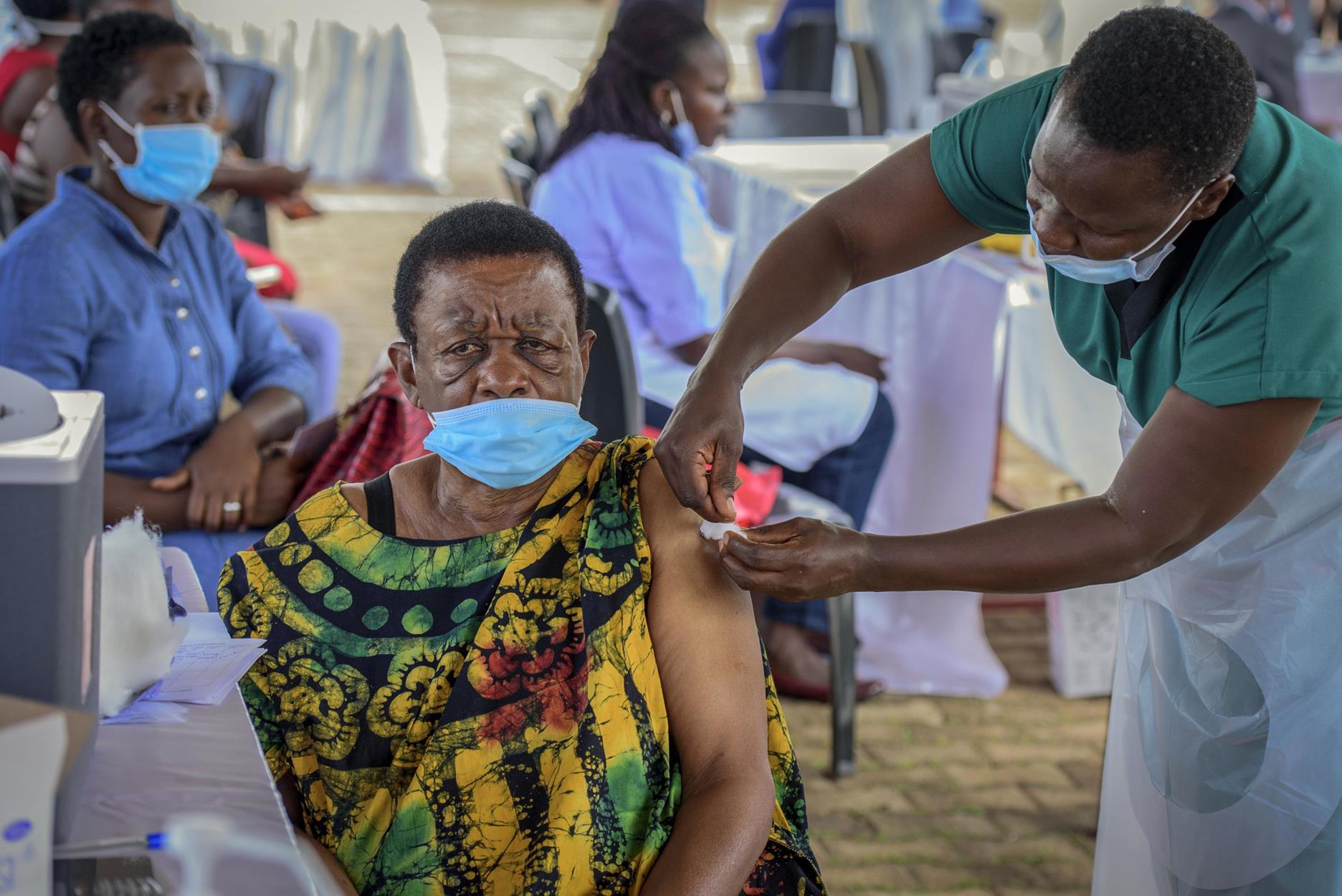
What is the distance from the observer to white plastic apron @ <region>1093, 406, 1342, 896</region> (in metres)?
1.54

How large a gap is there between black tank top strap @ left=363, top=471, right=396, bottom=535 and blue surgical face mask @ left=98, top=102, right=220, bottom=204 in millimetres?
1244

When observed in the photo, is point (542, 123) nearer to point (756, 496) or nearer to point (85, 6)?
point (85, 6)

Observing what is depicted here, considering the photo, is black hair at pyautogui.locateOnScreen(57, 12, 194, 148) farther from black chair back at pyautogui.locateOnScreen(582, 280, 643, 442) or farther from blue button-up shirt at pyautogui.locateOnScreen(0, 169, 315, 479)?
black chair back at pyautogui.locateOnScreen(582, 280, 643, 442)

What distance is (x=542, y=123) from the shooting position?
4.52 meters

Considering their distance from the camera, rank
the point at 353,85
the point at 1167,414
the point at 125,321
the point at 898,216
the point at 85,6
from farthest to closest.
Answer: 1. the point at 353,85
2. the point at 85,6
3. the point at 125,321
4. the point at 898,216
5. the point at 1167,414

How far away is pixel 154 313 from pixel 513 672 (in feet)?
4.42

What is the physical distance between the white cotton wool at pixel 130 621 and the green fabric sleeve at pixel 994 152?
1054mm

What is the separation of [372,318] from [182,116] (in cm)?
337

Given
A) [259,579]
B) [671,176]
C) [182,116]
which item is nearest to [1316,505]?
[259,579]

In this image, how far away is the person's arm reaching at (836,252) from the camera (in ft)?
5.38

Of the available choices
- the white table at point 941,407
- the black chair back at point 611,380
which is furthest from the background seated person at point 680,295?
the black chair back at point 611,380

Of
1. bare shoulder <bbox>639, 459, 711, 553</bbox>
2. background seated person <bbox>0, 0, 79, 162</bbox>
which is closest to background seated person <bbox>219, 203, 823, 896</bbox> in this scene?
bare shoulder <bbox>639, 459, 711, 553</bbox>

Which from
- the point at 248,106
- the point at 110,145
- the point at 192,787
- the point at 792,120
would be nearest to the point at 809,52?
the point at 792,120

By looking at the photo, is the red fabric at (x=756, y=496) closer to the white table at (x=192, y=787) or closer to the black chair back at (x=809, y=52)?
the white table at (x=192, y=787)
